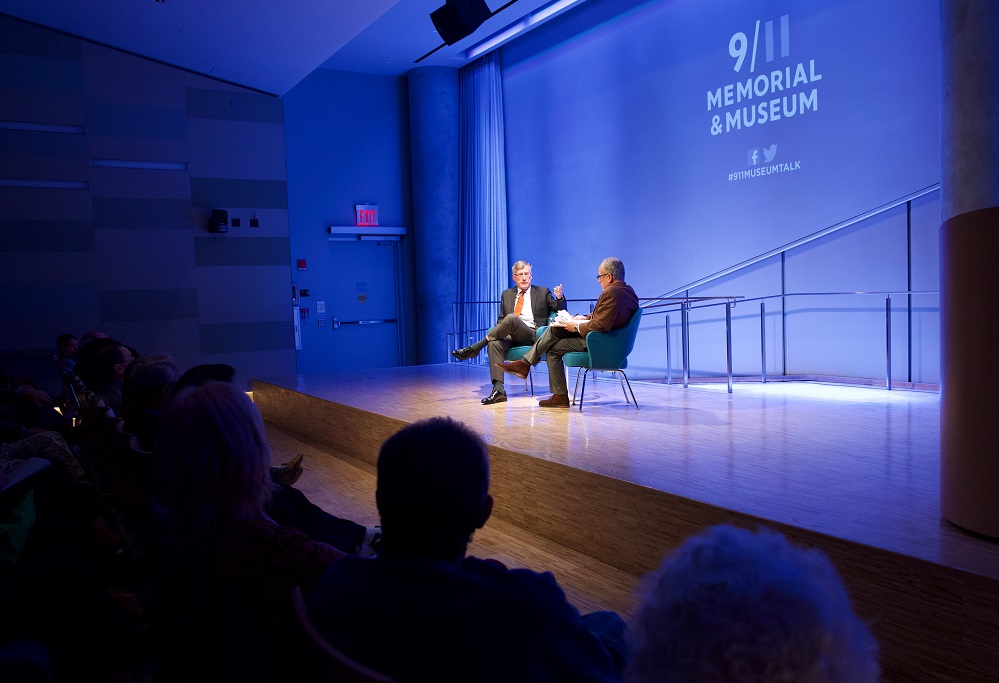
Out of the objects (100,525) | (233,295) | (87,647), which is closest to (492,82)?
(233,295)

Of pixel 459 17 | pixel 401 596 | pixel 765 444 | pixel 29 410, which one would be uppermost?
pixel 459 17

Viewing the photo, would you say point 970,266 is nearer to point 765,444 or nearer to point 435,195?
point 765,444

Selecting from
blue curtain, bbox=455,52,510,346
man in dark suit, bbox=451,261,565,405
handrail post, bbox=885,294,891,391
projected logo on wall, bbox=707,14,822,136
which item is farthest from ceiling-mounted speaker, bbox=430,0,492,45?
handrail post, bbox=885,294,891,391

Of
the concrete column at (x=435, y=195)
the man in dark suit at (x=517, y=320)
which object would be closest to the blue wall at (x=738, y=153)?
the concrete column at (x=435, y=195)

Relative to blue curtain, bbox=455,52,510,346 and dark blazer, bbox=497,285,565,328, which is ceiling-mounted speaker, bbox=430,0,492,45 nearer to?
dark blazer, bbox=497,285,565,328

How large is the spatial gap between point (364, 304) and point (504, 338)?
17.8 ft

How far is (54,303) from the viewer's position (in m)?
8.47

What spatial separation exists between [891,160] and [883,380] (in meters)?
1.91

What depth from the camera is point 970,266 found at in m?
2.26

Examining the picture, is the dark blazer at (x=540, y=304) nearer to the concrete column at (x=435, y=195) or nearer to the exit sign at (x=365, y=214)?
the concrete column at (x=435, y=195)

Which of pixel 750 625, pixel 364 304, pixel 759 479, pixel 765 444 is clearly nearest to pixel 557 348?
pixel 765 444

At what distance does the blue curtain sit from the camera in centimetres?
1066

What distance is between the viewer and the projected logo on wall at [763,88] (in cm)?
696

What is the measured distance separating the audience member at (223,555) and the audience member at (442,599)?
0.78ft
